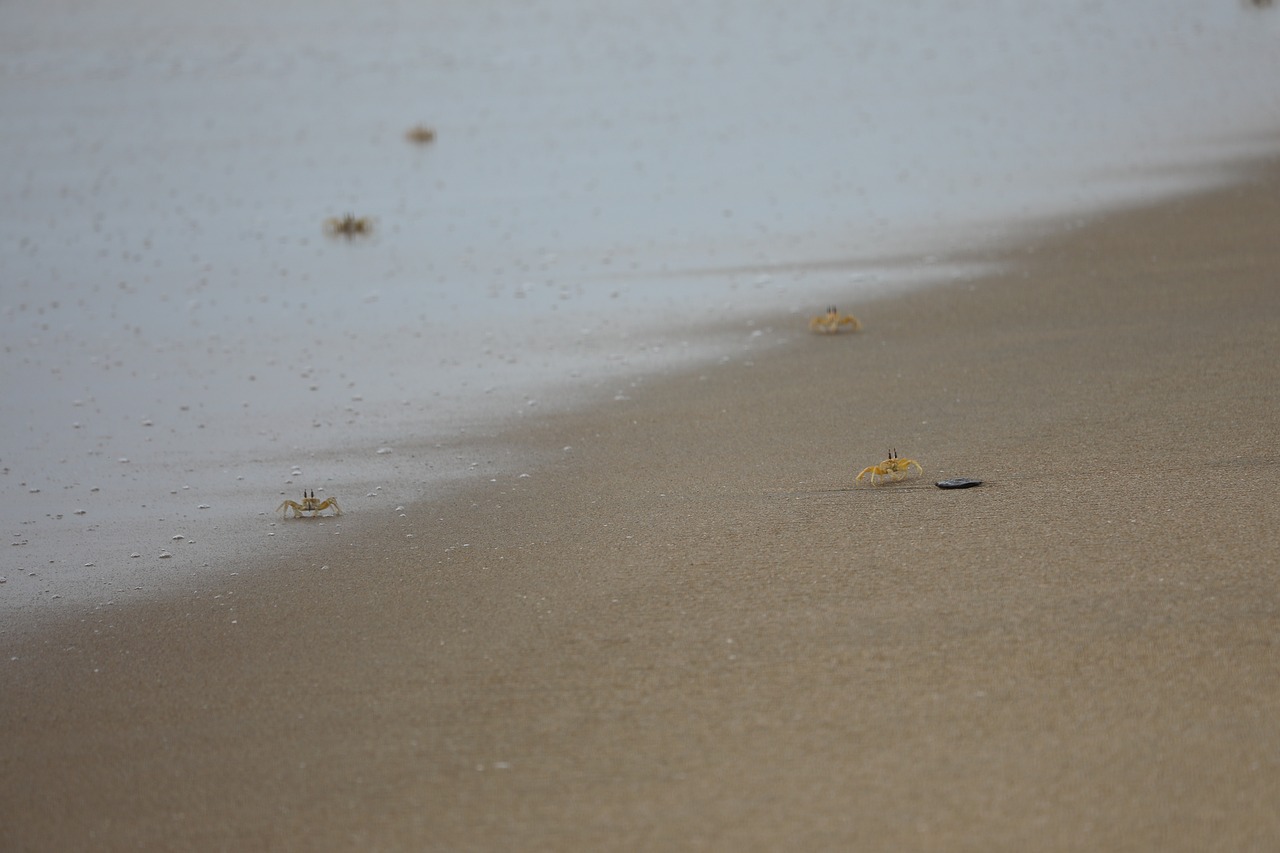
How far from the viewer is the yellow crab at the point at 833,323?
741cm

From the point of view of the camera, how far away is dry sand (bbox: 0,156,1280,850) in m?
3.20

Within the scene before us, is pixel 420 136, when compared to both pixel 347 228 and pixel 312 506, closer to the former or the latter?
pixel 347 228

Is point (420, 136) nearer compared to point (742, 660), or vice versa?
point (742, 660)

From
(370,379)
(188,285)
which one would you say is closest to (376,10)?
(188,285)

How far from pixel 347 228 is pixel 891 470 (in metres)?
6.83

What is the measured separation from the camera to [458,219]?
11.2 metres

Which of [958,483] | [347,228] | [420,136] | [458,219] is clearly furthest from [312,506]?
[420,136]

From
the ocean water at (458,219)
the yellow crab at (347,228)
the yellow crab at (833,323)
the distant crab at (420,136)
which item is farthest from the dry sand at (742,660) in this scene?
the distant crab at (420,136)

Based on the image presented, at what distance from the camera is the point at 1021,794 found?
10.3ft

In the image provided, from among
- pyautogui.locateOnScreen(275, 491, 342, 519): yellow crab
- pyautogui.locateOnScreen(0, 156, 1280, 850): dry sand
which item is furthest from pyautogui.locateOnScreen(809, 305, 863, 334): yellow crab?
pyautogui.locateOnScreen(275, 491, 342, 519): yellow crab

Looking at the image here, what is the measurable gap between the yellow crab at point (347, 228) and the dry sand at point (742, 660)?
534 cm

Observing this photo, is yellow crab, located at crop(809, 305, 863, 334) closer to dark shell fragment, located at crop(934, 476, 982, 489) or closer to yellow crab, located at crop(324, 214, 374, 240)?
dark shell fragment, located at crop(934, 476, 982, 489)

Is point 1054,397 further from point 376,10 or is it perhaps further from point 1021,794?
point 376,10

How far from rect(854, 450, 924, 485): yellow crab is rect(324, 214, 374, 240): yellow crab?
21.7ft
